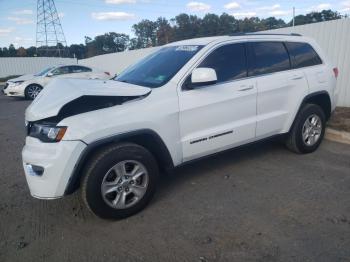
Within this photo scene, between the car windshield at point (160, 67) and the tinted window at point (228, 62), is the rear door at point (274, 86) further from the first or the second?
the car windshield at point (160, 67)

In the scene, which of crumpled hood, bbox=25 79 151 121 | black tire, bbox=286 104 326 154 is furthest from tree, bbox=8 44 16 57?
black tire, bbox=286 104 326 154

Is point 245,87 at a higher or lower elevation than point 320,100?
higher

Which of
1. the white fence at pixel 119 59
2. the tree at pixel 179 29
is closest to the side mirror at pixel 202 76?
the white fence at pixel 119 59

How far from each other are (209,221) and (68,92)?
1.97 meters

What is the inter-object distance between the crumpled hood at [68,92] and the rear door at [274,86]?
1.70 metres

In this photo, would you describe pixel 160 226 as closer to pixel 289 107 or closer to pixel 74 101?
pixel 74 101

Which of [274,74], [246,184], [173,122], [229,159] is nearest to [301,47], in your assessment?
[274,74]

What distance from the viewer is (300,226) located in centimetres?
306

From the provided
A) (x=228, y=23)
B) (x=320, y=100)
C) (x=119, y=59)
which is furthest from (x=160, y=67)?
(x=228, y=23)

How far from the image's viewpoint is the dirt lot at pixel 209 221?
9.12 ft

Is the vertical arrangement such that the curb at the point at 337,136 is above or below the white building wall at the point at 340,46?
below

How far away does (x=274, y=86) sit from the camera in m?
4.36

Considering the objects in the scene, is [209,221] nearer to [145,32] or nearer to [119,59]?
[119,59]

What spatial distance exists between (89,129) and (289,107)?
9.86 feet
